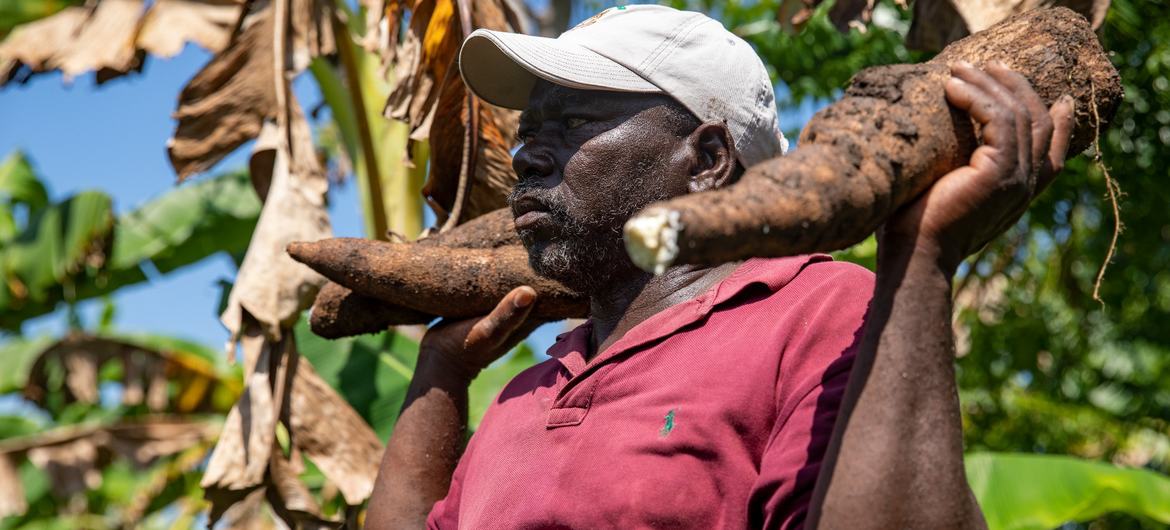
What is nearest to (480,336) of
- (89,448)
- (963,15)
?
(963,15)

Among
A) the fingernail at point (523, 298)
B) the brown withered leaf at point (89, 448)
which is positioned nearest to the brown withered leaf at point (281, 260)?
the fingernail at point (523, 298)

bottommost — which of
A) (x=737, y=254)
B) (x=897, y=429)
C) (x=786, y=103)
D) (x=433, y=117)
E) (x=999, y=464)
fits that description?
(x=999, y=464)

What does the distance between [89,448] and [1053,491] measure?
3.96 m

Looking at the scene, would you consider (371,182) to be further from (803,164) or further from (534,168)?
(803,164)

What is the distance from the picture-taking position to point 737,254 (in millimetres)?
1298

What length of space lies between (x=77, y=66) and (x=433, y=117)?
1.48m

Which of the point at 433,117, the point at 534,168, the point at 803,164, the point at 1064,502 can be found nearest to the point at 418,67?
the point at 433,117

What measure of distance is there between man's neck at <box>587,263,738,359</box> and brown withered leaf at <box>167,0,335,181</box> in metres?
1.79

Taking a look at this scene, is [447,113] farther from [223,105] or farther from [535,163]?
[535,163]

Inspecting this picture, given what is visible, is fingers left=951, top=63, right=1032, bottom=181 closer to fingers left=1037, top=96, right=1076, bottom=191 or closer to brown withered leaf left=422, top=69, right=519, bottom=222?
fingers left=1037, top=96, right=1076, bottom=191

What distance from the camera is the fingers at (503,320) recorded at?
2334 mm

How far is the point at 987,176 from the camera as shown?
4.65 ft

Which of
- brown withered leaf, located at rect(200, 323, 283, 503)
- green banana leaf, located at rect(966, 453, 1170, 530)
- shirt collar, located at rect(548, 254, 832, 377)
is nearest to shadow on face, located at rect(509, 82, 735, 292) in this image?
shirt collar, located at rect(548, 254, 832, 377)

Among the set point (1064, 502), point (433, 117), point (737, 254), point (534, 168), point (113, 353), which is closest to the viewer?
point (737, 254)
